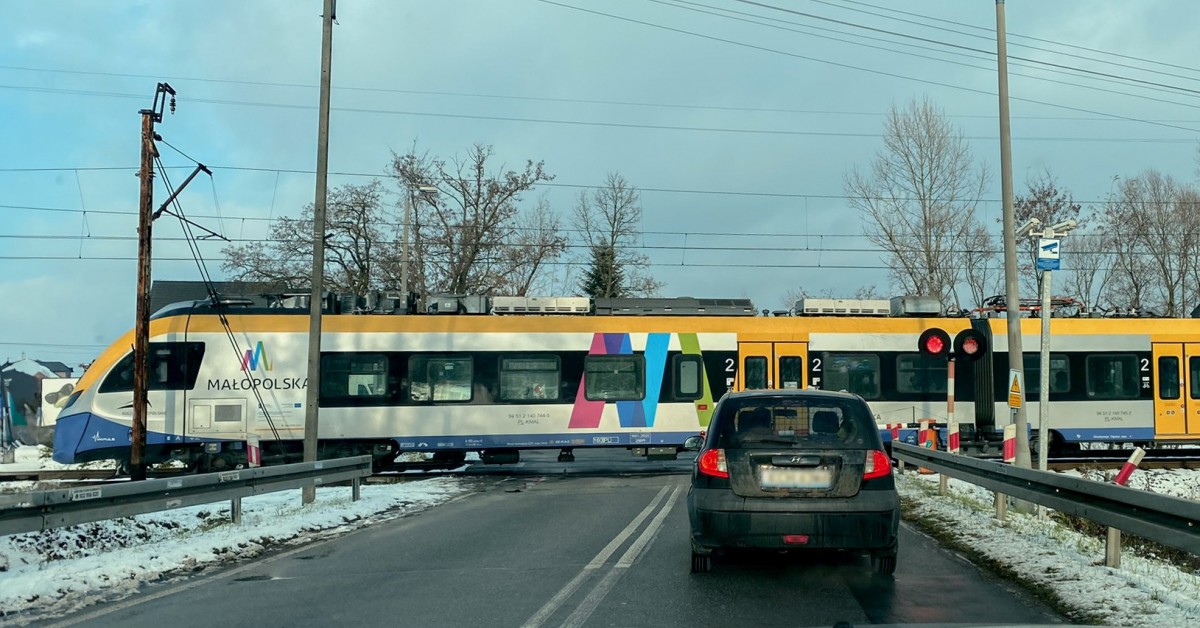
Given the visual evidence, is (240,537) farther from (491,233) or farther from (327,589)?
(491,233)

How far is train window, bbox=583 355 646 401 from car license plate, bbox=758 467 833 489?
508 inches

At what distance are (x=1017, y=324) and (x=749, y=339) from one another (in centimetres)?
721

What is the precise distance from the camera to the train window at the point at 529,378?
20.7m

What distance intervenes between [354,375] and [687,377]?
6773mm

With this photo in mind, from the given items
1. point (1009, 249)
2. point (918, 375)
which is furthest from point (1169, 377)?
point (1009, 249)

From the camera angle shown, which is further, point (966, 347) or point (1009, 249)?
point (966, 347)

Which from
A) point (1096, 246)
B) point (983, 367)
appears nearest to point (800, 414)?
point (983, 367)

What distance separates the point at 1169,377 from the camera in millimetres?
21922

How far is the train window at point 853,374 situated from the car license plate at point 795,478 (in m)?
13.8

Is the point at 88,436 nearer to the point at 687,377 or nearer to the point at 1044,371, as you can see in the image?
the point at 687,377

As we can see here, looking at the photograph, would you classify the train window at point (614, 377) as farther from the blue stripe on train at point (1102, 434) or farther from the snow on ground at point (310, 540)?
the snow on ground at point (310, 540)

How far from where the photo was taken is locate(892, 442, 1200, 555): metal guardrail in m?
6.71

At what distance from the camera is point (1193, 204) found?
131 feet

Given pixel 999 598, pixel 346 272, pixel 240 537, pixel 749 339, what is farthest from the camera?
pixel 346 272
